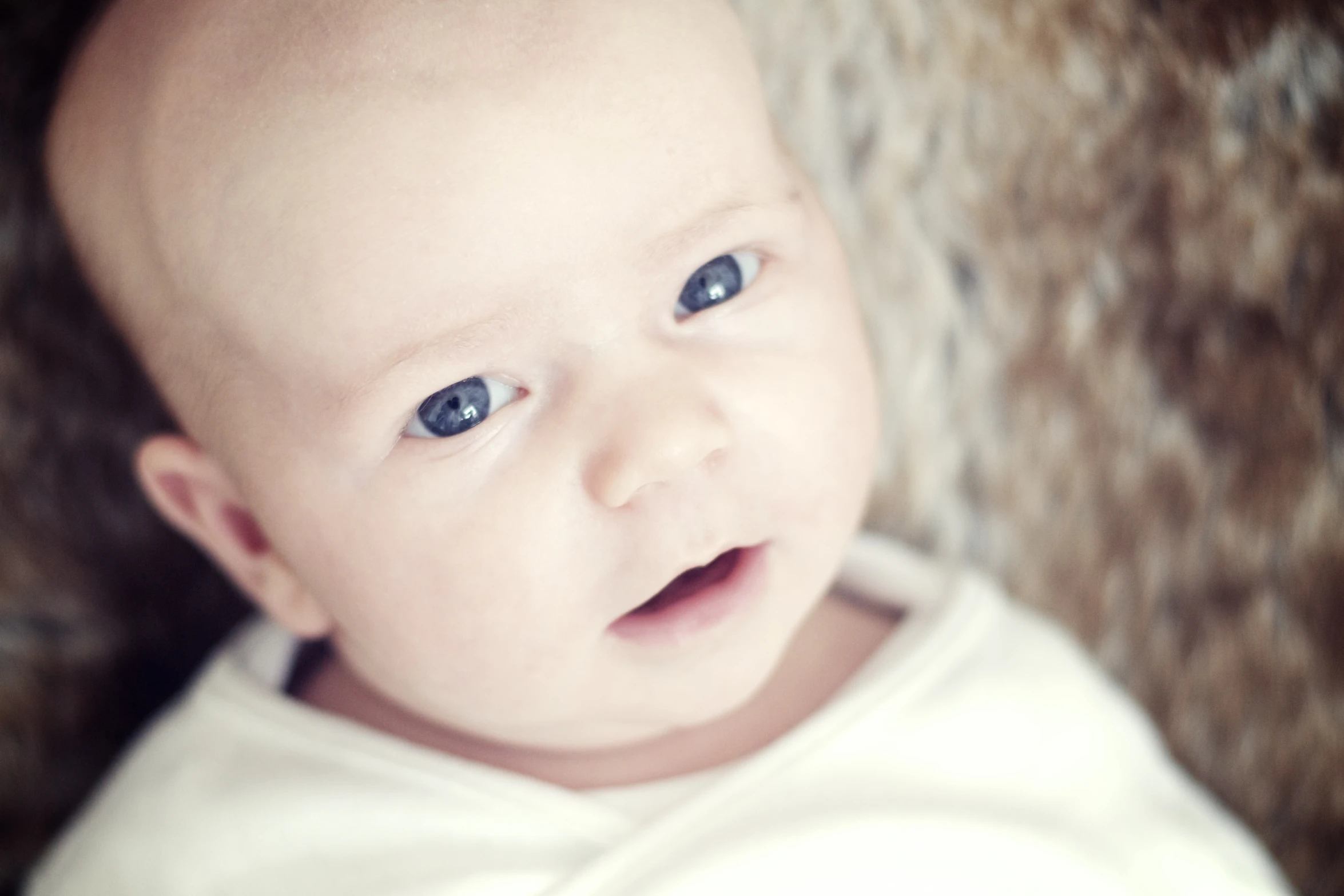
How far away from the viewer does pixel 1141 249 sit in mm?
830

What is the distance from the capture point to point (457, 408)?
64cm

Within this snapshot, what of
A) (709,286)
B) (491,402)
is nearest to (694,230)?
(709,286)

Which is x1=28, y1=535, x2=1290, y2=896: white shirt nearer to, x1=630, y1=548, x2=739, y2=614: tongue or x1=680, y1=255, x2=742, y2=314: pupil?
x1=630, y1=548, x2=739, y2=614: tongue

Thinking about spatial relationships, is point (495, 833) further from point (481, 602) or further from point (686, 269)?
point (686, 269)

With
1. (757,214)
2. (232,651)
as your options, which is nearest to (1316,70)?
(757,214)

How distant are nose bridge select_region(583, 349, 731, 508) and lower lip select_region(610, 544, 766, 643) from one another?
0.11m

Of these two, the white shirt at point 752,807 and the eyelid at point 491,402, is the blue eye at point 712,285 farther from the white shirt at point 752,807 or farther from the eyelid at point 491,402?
the white shirt at point 752,807

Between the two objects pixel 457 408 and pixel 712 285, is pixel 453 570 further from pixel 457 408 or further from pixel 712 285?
pixel 712 285

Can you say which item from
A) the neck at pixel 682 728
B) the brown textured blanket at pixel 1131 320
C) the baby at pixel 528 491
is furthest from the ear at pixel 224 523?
the brown textured blanket at pixel 1131 320

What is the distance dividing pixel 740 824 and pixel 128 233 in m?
0.59

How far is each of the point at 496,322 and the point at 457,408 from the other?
0.07m

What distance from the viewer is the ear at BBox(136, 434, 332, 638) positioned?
77 cm

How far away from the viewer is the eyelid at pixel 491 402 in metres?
0.65

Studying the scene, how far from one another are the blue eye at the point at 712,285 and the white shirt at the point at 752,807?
337 mm
